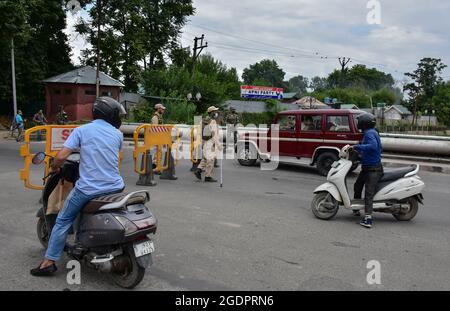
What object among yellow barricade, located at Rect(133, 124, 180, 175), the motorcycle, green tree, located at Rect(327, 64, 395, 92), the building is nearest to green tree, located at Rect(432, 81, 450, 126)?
green tree, located at Rect(327, 64, 395, 92)

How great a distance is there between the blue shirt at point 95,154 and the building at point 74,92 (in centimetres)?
3118

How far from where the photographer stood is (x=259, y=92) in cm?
5016

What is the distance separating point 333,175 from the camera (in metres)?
7.15

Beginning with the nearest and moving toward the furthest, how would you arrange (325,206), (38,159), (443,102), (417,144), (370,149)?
(38,159)
(370,149)
(325,206)
(417,144)
(443,102)

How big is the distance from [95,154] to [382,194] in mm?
4665

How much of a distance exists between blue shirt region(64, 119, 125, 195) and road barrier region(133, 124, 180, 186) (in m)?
5.12

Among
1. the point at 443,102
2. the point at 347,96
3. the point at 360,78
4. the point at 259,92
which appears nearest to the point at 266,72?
the point at 360,78

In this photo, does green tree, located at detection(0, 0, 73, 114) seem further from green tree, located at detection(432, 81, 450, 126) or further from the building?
green tree, located at detection(432, 81, 450, 126)

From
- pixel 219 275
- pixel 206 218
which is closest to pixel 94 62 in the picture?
pixel 206 218

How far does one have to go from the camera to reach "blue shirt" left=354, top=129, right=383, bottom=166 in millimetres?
6777

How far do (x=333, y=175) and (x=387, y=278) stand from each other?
2668mm

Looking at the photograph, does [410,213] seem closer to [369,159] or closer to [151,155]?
[369,159]

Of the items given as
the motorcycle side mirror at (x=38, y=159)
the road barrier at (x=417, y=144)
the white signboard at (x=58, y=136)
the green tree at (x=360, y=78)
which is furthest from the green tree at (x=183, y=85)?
the green tree at (x=360, y=78)

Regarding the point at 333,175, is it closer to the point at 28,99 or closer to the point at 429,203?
the point at 429,203
